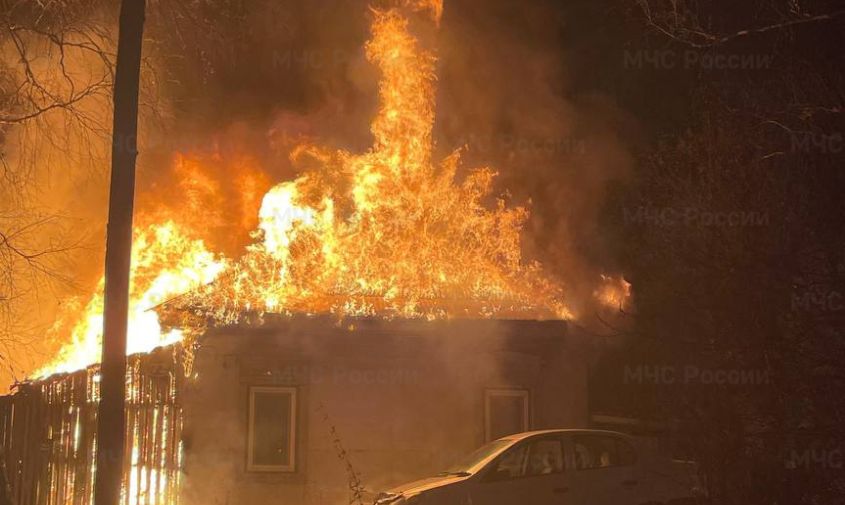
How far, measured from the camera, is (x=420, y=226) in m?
13.8

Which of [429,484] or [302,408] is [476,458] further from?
[302,408]

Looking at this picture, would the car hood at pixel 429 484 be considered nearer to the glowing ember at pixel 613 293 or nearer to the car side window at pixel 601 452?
the car side window at pixel 601 452

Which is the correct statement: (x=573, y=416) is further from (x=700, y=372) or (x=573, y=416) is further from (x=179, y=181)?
(x=179, y=181)

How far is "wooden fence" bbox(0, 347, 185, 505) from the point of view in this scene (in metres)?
11.4

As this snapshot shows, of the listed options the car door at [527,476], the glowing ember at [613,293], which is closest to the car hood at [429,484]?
the car door at [527,476]

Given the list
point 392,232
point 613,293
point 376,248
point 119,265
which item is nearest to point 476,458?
point 376,248

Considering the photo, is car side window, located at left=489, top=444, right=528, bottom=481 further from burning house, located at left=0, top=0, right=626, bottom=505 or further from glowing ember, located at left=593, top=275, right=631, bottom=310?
glowing ember, located at left=593, top=275, right=631, bottom=310

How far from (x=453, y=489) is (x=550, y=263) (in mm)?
7439

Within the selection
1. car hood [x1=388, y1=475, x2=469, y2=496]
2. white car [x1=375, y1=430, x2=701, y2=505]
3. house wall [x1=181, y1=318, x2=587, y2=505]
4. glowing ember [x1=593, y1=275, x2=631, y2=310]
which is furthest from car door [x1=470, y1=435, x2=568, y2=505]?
glowing ember [x1=593, y1=275, x2=631, y2=310]

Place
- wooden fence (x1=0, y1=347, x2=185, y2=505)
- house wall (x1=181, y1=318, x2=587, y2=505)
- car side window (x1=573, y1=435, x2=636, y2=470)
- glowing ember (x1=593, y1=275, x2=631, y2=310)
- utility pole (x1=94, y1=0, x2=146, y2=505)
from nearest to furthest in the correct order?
utility pole (x1=94, y1=0, x2=146, y2=505) < car side window (x1=573, y1=435, x2=636, y2=470) < wooden fence (x1=0, y1=347, x2=185, y2=505) < house wall (x1=181, y1=318, x2=587, y2=505) < glowing ember (x1=593, y1=275, x2=631, y2=310)

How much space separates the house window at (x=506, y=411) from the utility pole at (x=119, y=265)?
661 cm

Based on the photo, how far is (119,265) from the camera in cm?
765

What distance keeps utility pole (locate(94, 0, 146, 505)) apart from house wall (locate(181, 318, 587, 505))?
4417mm

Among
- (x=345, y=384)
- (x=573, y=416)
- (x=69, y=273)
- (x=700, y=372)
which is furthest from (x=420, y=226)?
(x=69, y=273)
